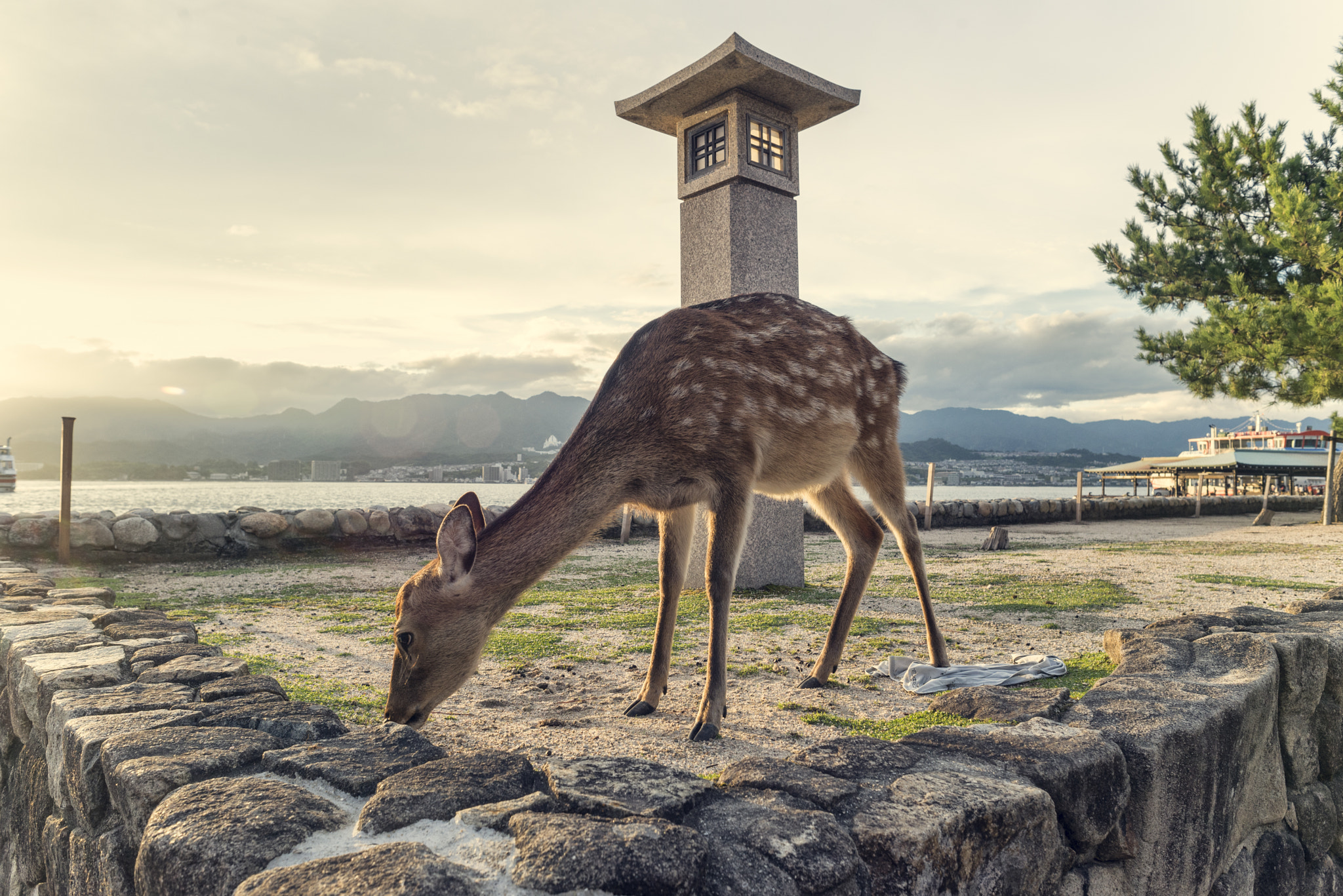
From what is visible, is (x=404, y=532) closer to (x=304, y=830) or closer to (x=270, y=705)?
(x=270, y=705)

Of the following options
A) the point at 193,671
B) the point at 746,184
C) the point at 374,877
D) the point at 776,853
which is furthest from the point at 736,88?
the point at 374,877

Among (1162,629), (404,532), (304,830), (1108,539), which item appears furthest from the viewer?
(1108,539)

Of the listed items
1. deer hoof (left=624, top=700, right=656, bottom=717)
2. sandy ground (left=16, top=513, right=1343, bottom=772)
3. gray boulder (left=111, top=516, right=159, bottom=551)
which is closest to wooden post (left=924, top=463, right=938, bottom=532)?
sandy ground (left=16, top=513, right=1343, bottom=772)

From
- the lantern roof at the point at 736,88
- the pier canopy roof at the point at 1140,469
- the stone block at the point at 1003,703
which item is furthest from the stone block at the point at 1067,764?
the pier canopy roof at the point at 1140,469

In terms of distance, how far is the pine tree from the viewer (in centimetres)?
1434

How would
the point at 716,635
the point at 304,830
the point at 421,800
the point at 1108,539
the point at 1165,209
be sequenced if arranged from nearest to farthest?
the point at 304,830 → the point at 421,800 → the point at 716,635 → the point at 1108,539 → the point at 1165,209

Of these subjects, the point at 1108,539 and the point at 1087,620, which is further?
the point at 1108,539

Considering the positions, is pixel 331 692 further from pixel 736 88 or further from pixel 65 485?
pixel 65 485

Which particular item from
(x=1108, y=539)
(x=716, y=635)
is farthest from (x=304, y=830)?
(x=1108, y=539)

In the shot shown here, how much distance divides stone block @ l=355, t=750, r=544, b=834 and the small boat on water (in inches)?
2985

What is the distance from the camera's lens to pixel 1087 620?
586cm

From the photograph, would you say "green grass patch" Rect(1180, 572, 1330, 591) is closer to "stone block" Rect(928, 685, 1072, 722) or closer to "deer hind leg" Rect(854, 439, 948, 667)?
"deer hind leg" Rect(854, 439, 948, 667)

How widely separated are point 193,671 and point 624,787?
89.7 inches

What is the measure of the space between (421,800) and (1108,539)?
17094 mm
